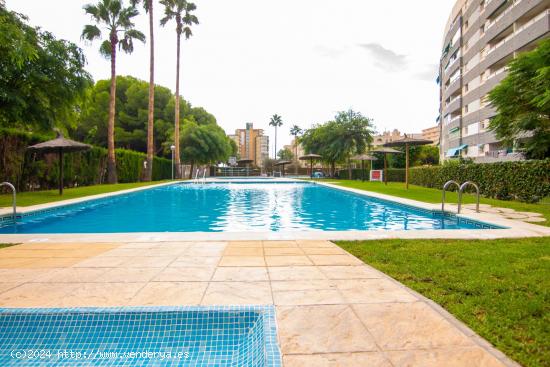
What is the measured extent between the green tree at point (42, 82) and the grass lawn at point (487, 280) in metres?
12.5

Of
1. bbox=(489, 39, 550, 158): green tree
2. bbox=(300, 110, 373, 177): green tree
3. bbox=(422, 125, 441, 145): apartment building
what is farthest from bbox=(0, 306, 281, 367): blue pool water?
bbox=(422, 125, 441, 145): apartment building

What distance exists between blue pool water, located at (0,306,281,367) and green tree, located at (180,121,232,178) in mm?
33003

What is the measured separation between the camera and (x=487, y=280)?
138 inches

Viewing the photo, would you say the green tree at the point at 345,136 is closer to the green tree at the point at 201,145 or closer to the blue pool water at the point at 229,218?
the green tree at the point at 201,145

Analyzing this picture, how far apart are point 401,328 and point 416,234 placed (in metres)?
4.11

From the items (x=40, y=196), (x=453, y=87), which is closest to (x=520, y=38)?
(x=453, y=87)

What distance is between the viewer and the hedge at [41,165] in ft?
44.5

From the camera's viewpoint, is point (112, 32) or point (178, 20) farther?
point (178, 20)

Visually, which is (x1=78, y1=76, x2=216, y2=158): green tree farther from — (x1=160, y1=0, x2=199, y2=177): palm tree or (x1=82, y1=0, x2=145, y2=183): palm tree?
(x1=82, y1=0, x2=145, y2=183): palm tree

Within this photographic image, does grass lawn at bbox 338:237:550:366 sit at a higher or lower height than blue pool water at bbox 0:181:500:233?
higher

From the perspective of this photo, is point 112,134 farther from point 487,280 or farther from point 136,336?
point 487,280

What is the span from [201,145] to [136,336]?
1315 inches

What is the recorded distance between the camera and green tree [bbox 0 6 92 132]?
12.0 metres

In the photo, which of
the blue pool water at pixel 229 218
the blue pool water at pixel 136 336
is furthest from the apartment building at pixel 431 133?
the blue pool water at pixel 136 336
